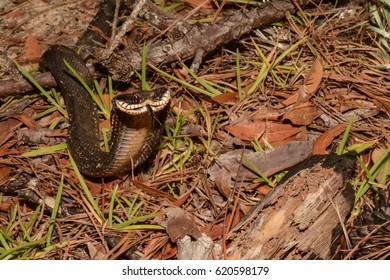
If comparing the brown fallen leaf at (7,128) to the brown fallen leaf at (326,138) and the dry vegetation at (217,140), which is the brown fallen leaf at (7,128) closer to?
the dry vegetation at (217,140)

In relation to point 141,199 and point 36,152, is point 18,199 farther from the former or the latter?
point 141,199

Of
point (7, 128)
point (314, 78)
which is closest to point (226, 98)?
point (314, 78)

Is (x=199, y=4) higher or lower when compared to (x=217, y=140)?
higher

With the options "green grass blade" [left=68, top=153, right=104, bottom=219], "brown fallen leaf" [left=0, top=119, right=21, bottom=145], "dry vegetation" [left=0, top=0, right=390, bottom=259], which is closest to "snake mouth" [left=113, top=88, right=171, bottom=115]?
"dry vegetation" [left=0, top=0, right=390, bottom=259]

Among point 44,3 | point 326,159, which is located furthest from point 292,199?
point 44,3

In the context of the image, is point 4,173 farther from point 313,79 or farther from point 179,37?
point 313,79

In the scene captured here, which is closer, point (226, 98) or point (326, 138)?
point (326, 138)

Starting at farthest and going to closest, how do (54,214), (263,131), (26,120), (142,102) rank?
(26,120) < (263,131) < (54,214) < (142,102)
